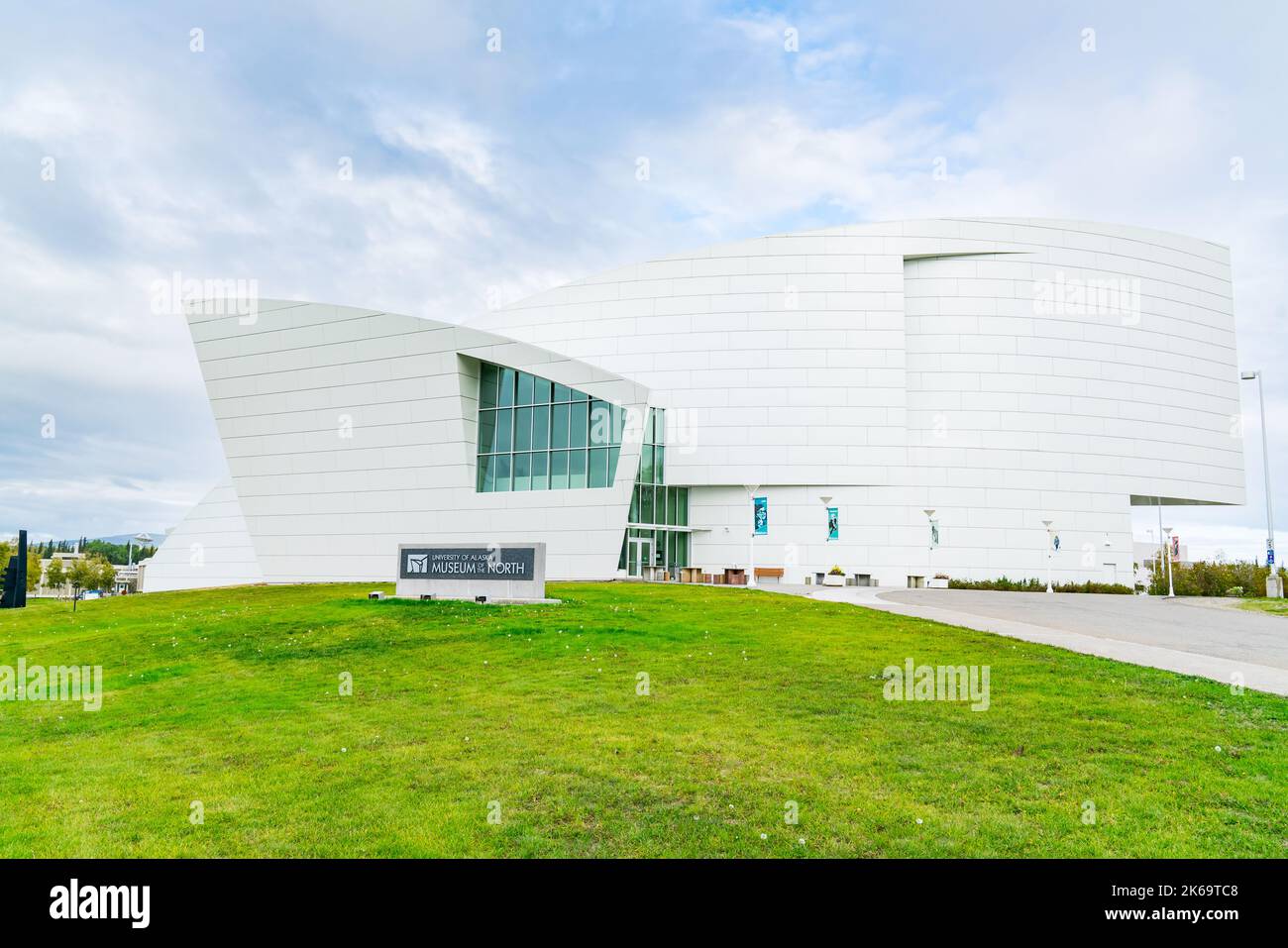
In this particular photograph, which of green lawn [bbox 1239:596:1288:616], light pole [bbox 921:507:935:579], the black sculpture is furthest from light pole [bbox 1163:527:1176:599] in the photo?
the black sculpture

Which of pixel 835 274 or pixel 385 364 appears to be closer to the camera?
pixel 385 364

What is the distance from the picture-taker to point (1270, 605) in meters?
28.1

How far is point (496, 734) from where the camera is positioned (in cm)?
905

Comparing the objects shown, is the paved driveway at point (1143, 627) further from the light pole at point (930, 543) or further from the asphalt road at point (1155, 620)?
the light pole at point (930, 543)

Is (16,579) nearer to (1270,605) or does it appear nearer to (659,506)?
(659,506)

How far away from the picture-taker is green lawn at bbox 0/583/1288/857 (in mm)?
6164

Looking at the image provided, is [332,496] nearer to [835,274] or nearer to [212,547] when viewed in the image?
[212,547]

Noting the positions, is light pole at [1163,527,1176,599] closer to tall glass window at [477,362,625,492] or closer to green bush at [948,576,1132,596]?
green bush at [948,576,1132,596]

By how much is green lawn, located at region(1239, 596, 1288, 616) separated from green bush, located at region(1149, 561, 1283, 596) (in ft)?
33.4

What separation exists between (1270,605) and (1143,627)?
41.5ft

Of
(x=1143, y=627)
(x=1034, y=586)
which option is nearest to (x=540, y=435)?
(x=1034, y=586)

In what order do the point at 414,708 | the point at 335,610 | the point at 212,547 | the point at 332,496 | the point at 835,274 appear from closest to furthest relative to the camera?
the point at 414,708 < the point at 335,610 < the point at 332,496 < the point at 835,274 < the point at 212,547
